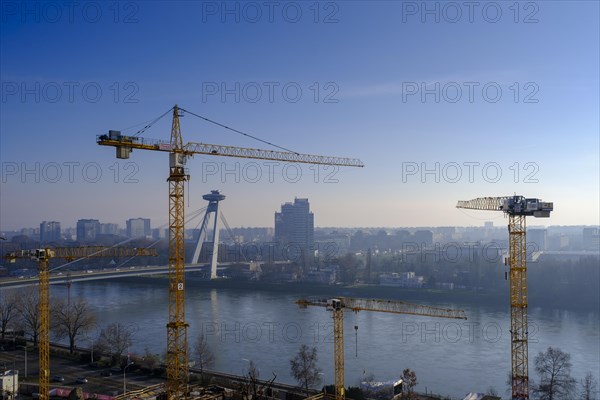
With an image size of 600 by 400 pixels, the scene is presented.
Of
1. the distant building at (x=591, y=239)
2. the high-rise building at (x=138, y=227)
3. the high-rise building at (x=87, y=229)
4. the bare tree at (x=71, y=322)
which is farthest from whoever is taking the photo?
the high-rise building at (x=138, y=227)

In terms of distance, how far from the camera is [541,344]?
8.73m

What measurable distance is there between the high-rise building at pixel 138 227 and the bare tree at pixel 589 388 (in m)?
45.2

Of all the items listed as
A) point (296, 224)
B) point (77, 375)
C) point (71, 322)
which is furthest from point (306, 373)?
point (296, 224)

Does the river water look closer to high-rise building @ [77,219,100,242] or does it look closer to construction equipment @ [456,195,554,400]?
construction equipment @ [456,195,554,400]

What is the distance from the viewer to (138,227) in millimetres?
50625

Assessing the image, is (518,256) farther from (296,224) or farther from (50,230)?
(50,230)

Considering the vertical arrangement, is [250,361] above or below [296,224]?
below

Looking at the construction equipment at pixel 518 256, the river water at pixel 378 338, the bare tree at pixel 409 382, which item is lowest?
the river water at pixel 378 338

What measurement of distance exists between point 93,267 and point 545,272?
17.4 metres

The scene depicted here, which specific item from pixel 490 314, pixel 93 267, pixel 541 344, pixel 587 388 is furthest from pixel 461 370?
pixel 93 267

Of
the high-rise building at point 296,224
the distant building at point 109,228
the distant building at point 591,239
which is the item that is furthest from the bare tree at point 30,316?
the distant building at point 109,228

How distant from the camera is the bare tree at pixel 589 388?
613cm

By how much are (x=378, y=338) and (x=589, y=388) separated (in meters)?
3.54

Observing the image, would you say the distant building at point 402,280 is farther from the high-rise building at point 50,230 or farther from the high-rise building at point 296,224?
the high-rise building at point 50,230
